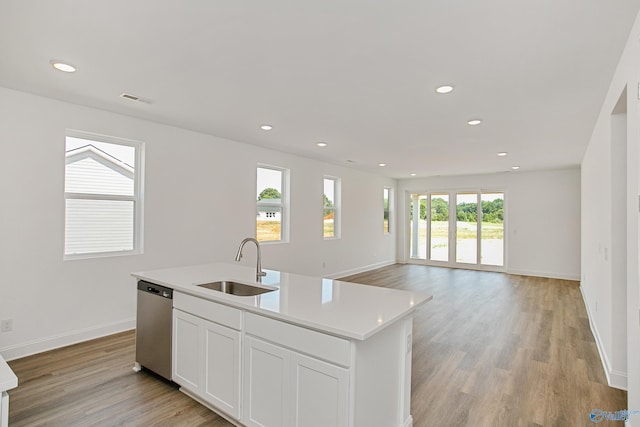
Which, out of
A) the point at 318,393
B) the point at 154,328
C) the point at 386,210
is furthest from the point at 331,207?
the point at 318,393

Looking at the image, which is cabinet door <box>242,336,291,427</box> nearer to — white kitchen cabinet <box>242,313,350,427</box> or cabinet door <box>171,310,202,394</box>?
white kitchen cabinet <box>242,313,350,427</box>

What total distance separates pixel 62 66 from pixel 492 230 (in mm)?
8571

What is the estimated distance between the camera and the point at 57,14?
190 centimetres

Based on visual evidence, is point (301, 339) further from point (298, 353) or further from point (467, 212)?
point (467, 212)

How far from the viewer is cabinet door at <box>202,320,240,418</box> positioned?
2061 mm

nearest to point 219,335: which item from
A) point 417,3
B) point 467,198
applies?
point 417,3

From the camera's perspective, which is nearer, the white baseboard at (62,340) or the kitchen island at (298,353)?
the kitchen island at (298,353)

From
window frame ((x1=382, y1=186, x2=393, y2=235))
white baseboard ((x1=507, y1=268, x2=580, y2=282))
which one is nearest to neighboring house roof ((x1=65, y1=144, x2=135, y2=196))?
window frame ((x1=382, y1=186, x2=393, y2=235))

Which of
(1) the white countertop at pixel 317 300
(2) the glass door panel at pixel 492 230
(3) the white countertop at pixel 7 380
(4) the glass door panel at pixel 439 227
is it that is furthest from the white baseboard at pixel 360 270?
(3) the white countertop at pixel 7 380

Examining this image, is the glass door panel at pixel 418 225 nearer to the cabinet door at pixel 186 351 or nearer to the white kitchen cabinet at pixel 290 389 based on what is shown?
the cabinet door at pixel 186 351

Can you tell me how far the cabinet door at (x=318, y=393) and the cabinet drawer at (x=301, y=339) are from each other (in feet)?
0.14

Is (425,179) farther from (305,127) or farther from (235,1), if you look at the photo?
(235,1)

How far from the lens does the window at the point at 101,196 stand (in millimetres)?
3488

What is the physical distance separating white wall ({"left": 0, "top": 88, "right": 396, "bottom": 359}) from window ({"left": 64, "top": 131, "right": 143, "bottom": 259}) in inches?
4.3
